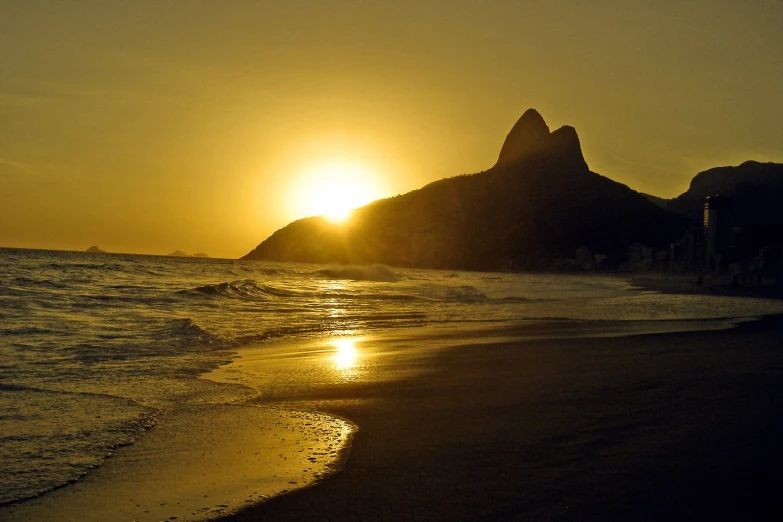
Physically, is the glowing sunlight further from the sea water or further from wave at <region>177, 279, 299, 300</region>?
wave at <region>177, 279, 299, 300</region>

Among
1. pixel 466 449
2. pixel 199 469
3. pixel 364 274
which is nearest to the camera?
pixel 199 469

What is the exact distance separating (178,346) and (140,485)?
816cm

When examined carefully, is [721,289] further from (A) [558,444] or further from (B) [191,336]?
(A) [558,444]

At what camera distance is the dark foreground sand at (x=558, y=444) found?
4.08 metres

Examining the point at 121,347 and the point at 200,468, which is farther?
the point at 121,347

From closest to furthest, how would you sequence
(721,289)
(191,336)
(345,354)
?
(345,354) → (191,336) → (721,289)

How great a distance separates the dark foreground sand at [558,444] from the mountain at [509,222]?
149081 millimetres

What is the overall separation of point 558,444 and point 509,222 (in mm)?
170729

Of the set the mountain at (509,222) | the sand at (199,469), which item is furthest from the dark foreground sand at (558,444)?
the mountain at (509,222)

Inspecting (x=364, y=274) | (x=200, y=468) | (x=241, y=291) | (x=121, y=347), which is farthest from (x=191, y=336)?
(x=364, y=274)

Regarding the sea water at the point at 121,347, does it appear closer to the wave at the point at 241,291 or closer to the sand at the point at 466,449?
the sand at the point at 466,449

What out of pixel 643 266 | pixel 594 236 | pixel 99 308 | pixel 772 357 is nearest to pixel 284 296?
pixel 99 308

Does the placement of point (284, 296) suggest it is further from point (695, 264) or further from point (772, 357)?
point (695, 264)

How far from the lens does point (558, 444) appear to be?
538 centimetres
